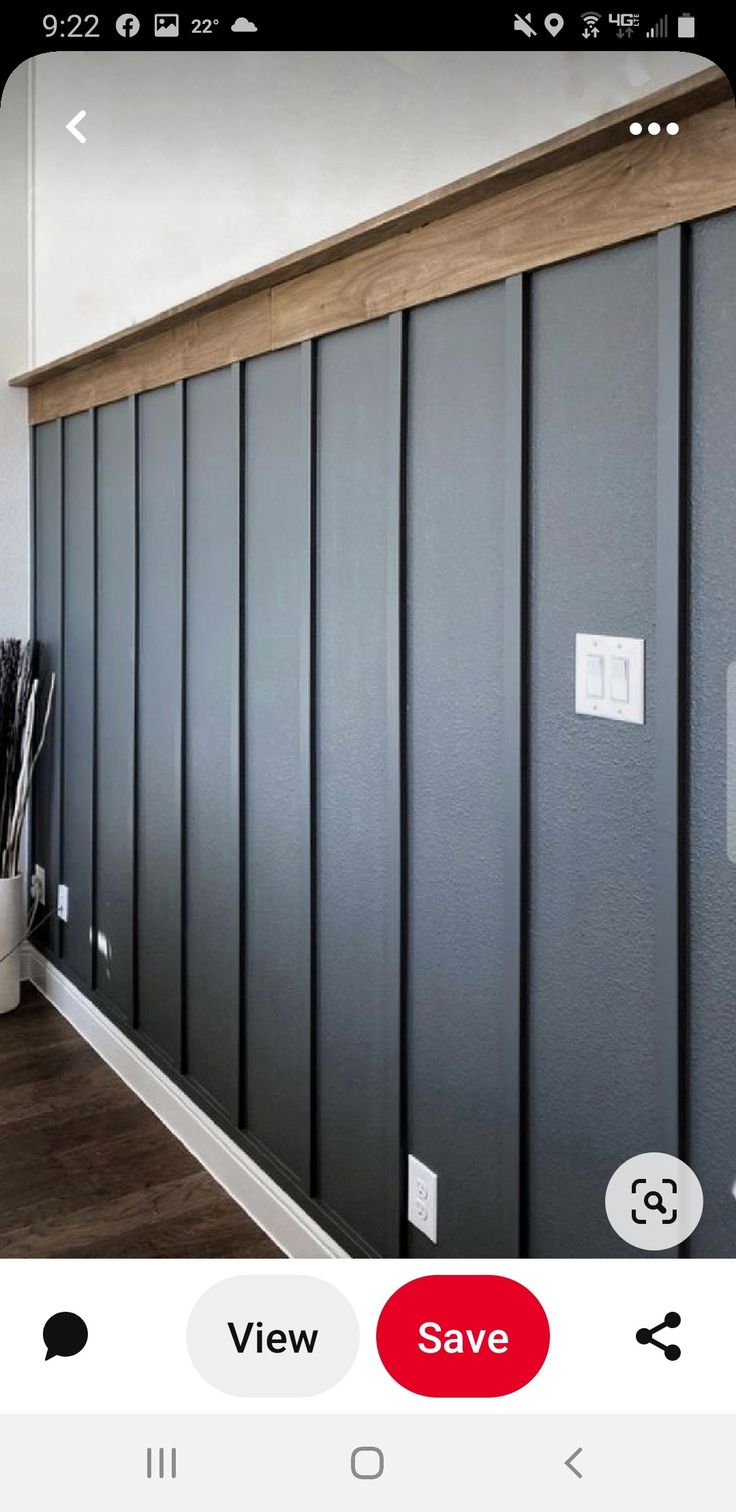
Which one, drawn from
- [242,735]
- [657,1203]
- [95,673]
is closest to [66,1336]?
[657,1203]

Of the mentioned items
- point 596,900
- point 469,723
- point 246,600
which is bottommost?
point 596,900

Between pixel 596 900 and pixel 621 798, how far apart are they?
0.33 feet

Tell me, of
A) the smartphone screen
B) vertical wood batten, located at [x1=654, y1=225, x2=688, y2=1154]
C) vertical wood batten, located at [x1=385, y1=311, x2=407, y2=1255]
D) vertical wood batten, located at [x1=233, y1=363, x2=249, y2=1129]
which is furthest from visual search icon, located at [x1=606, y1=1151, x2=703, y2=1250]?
vertical wood batten, located at [x1=233, y1=363, x2=249, y2=1129]

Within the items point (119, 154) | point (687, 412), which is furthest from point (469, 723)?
point (119, 154)

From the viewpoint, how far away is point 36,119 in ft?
1.97

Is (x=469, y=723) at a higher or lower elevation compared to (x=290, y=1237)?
higher

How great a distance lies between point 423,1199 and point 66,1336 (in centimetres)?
88

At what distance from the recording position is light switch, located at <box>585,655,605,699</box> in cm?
103

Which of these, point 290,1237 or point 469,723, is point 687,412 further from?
point 290,1237

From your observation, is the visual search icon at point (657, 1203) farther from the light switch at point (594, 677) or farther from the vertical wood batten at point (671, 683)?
the light switch at point (594, 677)

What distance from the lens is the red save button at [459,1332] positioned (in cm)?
48
